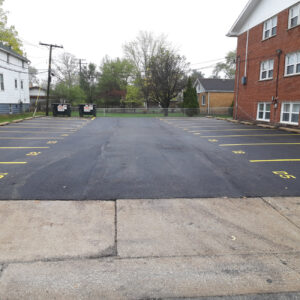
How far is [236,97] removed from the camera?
24000mm

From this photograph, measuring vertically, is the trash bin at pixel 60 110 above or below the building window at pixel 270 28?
below

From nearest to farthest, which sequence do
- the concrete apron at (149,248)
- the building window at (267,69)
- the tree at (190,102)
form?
the concrete apron at (149,248), the building window at (267,69), the tree at (190,102)

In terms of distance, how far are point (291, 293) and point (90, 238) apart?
2.57 m

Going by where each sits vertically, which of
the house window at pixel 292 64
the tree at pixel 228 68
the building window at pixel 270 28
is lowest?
the house window at pixel 292 64

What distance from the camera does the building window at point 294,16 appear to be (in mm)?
16225

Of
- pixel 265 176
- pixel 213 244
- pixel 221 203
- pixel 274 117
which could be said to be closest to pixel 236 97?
pixel 274 117

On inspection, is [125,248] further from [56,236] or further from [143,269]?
[56,236]

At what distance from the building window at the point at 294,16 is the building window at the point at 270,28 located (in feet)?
5.29

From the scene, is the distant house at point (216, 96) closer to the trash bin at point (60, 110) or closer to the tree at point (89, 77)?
the trash bin at point (60, 110)

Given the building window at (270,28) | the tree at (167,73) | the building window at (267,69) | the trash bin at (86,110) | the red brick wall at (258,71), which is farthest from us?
the tree at (167,73)

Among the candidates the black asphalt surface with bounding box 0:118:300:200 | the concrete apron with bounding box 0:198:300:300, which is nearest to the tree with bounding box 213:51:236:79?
the black asphalt surface with bounding box 0:118:300:200

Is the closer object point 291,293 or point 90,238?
point 291,293

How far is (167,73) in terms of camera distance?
3856 centimetres

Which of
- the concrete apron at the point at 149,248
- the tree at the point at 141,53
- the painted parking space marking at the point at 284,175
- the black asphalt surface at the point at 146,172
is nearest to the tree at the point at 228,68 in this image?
the tree at the point at 141,53
